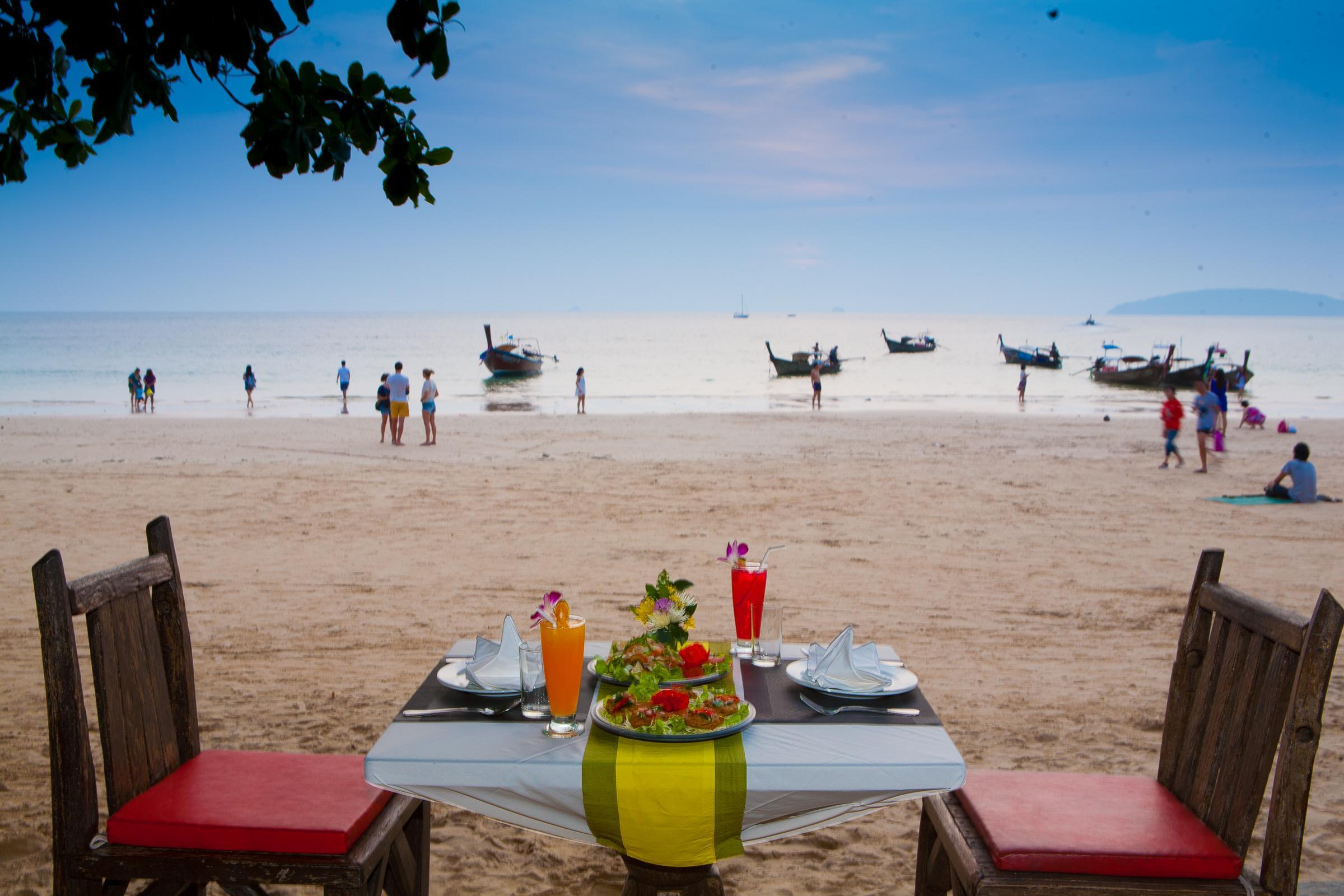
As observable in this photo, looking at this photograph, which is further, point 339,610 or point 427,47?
point 339,610

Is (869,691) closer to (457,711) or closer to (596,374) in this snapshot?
(457,711)

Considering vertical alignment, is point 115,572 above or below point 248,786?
above

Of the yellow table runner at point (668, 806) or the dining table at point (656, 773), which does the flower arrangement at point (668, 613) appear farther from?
the yellow table runner at point (668, 806)

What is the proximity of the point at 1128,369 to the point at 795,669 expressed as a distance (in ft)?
126

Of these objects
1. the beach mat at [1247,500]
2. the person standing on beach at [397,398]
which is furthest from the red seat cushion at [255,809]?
the person standing on beach at [397,398]

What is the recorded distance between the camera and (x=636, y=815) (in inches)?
61.9

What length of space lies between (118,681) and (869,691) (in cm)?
153

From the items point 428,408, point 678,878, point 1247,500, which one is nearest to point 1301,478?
point 1247,500

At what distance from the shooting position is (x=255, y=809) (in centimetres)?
190

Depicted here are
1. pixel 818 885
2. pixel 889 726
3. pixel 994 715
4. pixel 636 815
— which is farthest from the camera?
pixel 994 715

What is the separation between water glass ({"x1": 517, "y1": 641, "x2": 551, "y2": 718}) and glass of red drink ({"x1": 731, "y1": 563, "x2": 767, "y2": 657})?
0.47 m

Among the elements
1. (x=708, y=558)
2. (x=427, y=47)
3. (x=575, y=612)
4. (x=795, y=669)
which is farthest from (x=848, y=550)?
(x=427, y=47)

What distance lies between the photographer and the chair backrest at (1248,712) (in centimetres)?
167

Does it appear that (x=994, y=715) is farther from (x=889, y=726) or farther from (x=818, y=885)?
(x=889, y=726)
